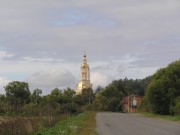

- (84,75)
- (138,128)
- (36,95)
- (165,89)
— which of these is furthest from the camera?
(84,75)

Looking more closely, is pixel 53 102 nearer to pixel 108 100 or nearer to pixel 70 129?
pixel 70 129

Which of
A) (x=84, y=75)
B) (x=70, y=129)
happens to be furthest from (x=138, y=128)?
(x=84, y=75)

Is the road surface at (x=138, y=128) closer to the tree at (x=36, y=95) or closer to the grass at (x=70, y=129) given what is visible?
the grass at (x=70, y=129)

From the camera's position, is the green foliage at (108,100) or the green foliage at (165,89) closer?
the green foliage at (165,89)

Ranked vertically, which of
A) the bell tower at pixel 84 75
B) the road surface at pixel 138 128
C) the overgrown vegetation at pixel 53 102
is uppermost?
the bell tower at pixel 84 75

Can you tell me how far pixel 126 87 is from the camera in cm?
17000

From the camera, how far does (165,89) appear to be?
75938 mm

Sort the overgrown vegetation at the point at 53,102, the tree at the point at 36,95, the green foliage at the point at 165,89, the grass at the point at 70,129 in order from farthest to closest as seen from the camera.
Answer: the tree at the point at 36,95
the green foliage at the point at 165,89
the overgrown vegetation at the point at 53,102
the grass at the point at 70,129

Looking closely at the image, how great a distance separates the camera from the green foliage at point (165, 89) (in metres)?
75.1

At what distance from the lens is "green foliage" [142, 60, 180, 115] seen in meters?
75.1

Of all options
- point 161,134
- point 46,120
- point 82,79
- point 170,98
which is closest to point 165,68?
point 170,98

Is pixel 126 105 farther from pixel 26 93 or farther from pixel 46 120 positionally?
pixel 46 120

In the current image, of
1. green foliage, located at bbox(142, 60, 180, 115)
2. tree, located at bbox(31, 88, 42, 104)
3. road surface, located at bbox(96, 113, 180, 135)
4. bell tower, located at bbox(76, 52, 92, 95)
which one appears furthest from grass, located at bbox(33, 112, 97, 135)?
bell tower, located at bbox(76, 52, 92, 95)

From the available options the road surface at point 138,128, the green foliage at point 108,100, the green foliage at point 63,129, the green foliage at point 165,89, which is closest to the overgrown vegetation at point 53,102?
the green foliage at point 165,89
